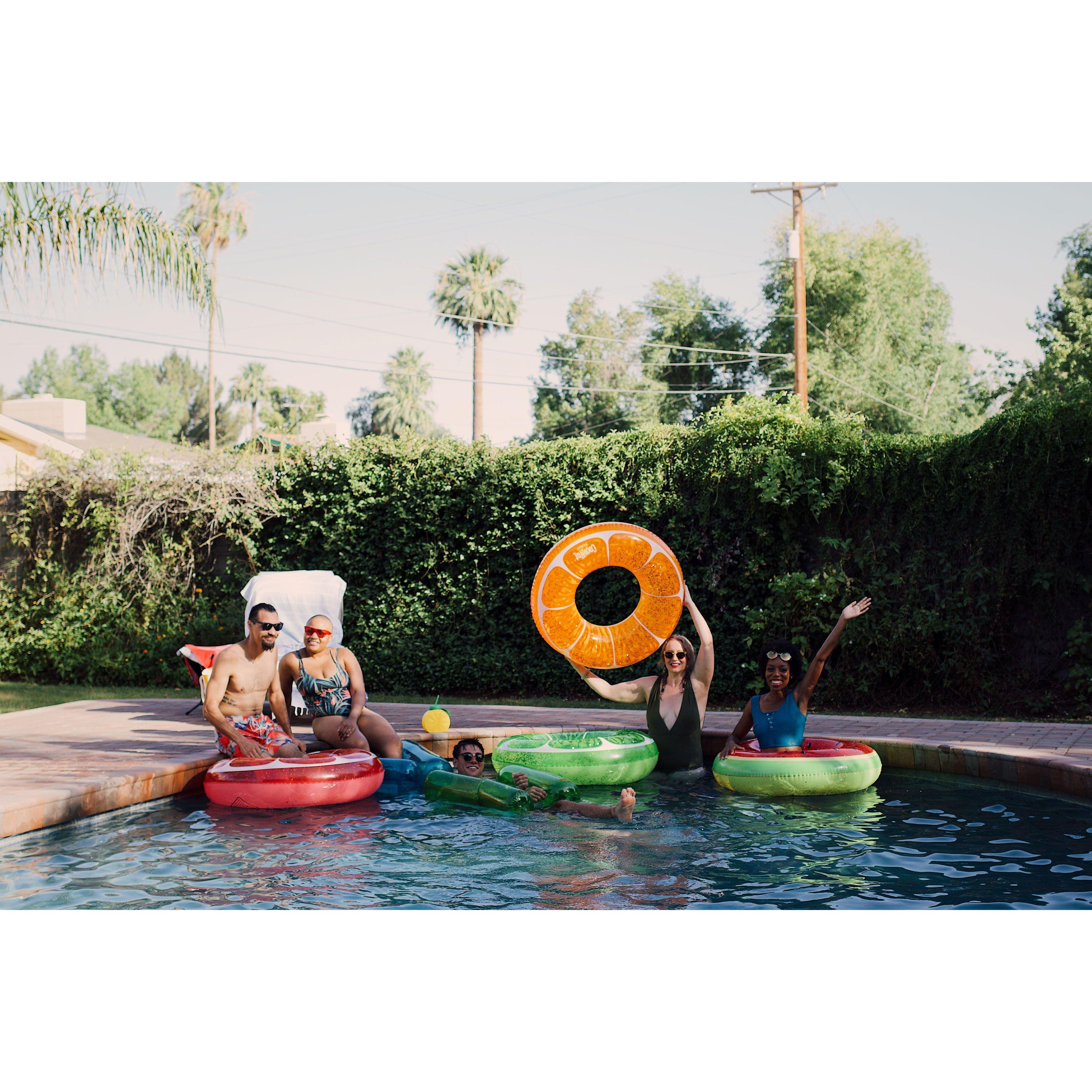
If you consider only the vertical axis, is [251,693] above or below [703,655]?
below

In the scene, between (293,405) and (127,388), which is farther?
(127,388)

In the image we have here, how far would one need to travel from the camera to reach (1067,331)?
1097 inches

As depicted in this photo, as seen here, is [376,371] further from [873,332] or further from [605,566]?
[605,566]

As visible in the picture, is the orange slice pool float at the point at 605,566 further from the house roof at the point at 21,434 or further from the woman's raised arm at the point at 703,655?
the house roof at the point at 21,434

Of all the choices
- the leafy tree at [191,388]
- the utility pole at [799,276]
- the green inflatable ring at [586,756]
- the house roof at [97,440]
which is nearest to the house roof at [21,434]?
the house roof at [97,440]

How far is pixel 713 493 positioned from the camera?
10742 mm

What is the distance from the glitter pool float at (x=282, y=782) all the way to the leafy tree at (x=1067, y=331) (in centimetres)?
2331

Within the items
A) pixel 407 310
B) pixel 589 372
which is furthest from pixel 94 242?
pixel 589 372

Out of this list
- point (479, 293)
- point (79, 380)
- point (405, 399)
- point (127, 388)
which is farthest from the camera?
point (79, 380)

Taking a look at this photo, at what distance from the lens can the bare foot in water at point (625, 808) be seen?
599 centimetres

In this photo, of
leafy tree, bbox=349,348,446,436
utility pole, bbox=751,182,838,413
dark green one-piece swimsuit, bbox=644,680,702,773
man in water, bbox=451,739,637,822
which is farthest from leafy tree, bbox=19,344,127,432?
dark green one-piece swimsuit, bbox=644,680,702,773

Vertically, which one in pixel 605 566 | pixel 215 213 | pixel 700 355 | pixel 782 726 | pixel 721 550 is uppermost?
pixel 215 213

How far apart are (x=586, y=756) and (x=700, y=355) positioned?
90.6 ft
